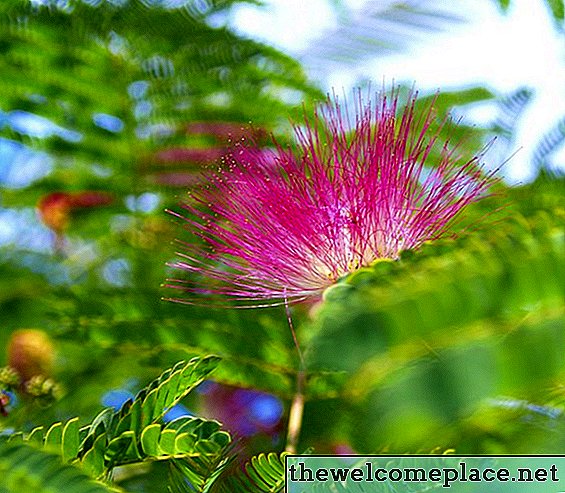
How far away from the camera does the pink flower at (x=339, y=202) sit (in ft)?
3.27

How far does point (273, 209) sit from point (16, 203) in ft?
3.03

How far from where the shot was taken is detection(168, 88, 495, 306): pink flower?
1.00 m

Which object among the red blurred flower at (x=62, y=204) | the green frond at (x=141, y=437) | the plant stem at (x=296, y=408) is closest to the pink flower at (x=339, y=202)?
the plant stem at (x=296, y=408)

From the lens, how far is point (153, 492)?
3.19ft

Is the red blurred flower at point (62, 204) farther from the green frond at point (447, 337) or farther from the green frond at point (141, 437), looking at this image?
the green frond at point (447, 337)

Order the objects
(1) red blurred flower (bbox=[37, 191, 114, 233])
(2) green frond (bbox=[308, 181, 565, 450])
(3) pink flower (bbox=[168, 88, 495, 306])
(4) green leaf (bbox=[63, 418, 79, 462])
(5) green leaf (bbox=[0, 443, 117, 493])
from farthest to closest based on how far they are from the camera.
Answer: (1) red blurred flower (bbox=[37, 191, 114, 233]) → (3) pink flower (bbox=[168, 88, 495, 306]) → (4) green leaf (bbox=[63, 418, 79, 462]) → (5) green leaf (bbox=[0, 443, 117, 493]) → (2) green frond (bbox=[308, 181, 565, 450])

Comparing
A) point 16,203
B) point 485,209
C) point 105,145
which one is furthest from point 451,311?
point 16,203

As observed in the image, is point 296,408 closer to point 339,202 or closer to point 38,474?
point 339,202

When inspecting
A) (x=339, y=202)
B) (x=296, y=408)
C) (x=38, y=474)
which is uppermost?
(x=339, y=202)

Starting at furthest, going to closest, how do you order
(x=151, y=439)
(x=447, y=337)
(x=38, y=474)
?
(x=151, y=439) → (x=38, y=474) → (x=447, y=337)

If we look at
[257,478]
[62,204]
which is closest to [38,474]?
[257,478]

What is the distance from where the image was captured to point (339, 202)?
3.32 feet

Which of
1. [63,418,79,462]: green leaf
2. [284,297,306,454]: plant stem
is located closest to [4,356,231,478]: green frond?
[63,418,79,462]: green leaf

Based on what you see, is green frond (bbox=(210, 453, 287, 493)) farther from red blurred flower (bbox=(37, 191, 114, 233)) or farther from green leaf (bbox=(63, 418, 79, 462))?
red blurred flower (bbox=(37, 191, 114, 233))
